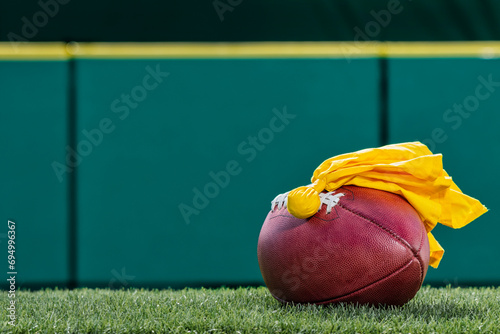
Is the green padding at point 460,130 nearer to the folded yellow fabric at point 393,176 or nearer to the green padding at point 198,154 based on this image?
the green padding at point 198,154

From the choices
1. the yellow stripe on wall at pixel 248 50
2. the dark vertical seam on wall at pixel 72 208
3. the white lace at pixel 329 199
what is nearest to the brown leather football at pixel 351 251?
the white lace at pixel 329 199

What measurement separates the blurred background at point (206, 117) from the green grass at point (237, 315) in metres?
0.93

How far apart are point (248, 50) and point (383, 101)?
1064 mm

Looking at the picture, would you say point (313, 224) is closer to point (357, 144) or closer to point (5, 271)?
point (357, 144)

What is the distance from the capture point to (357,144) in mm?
4230

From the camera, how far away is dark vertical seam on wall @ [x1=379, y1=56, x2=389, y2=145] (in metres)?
4.24

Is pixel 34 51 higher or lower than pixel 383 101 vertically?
higher

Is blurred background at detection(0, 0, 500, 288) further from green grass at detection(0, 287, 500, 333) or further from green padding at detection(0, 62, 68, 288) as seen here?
green grass at detection(0, 287, 500, 333)

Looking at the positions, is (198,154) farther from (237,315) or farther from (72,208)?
(237,315)

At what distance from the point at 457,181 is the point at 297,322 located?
7.41ft

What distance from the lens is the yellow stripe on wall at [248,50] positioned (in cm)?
424

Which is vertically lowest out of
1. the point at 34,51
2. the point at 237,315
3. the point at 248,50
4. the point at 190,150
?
the point at 237,315

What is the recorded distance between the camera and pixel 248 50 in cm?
429
